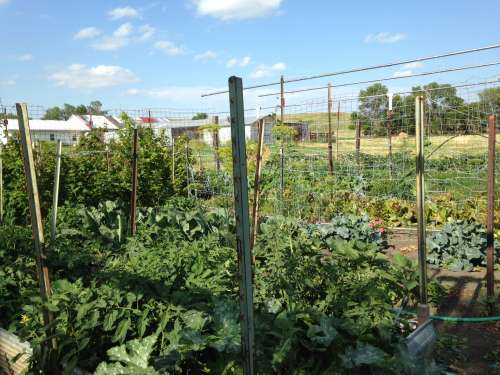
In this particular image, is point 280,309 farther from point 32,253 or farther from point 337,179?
point 337,179

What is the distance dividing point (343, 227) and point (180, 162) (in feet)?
13.7

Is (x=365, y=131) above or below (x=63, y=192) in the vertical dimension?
above

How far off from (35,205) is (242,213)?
176 cm

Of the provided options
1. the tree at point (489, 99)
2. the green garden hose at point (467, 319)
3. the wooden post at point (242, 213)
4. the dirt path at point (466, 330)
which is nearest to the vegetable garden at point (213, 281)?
the wooden post at point (242, 213)

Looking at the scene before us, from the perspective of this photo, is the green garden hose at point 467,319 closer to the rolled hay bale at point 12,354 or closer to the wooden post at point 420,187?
the wooden post at point 420,187

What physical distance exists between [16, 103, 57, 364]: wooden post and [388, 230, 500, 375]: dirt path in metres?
2.93

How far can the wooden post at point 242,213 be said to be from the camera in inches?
63.2

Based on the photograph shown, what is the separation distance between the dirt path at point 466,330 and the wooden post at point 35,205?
9.60ft

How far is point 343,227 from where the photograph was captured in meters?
6.25

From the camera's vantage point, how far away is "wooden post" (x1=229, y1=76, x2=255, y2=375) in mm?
1604

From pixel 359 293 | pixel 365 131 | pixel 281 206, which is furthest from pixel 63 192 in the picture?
pixel 365 131

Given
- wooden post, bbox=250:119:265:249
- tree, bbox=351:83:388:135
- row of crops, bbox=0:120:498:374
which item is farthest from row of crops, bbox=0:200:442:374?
tree, bbox=351:83:388:135

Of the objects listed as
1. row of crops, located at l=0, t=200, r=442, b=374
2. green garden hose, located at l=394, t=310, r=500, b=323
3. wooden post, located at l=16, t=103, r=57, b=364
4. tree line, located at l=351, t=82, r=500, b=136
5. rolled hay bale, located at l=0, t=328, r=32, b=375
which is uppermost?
tree line, located at l=351, t=82, r=500, b=136

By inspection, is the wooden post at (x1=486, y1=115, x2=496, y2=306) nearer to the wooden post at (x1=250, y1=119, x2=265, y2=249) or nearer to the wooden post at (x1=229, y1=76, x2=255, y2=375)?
the wooden post at (x1=250, y1=119, x2=265, y2=249)
